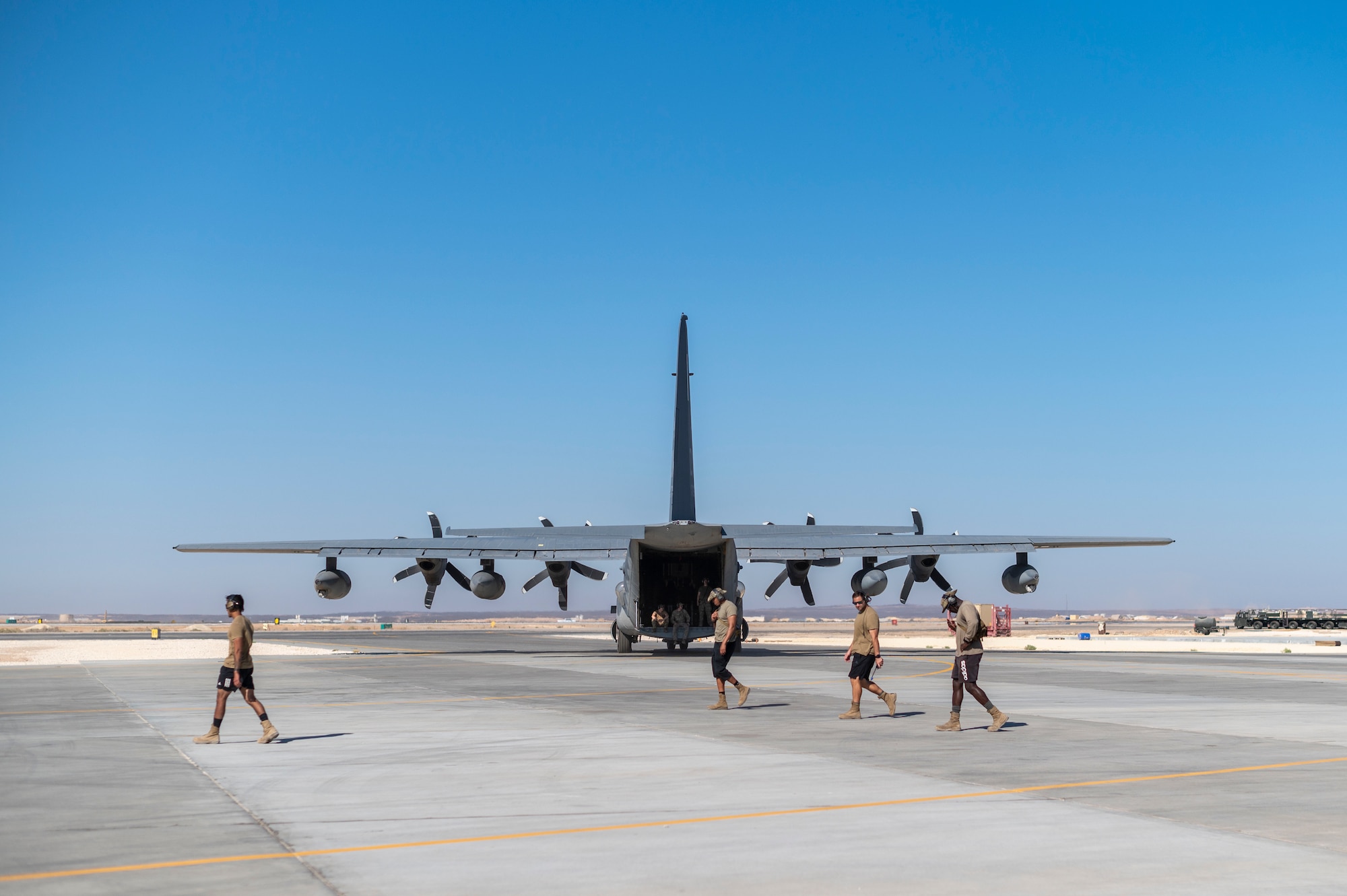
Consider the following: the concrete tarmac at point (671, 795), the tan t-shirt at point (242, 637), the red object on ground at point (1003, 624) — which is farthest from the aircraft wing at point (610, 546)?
the red object on ground at point (1003, 624)

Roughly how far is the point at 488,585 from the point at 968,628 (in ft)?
82.0

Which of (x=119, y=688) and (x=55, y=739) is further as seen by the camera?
(x=119, y=688)

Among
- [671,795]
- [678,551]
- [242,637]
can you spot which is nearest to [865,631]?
[671,795]

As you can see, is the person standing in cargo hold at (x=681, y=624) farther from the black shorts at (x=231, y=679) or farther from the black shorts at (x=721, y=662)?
the black shorts at (x=231, y=679)

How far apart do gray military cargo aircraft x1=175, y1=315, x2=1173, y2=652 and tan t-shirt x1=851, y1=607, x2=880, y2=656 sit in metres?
17.3

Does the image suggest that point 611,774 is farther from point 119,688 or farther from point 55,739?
point 119,688

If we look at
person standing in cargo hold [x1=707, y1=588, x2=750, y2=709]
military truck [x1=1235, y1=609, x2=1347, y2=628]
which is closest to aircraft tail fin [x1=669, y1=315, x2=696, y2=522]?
person standing in cargo hold [x1=707, y1=588, x2=750, y2=709]

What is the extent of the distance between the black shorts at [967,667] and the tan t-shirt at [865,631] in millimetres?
1493

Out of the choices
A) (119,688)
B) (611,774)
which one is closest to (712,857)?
(611,774)

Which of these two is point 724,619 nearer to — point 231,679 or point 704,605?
point 231,679

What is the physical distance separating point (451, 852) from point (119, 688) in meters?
19.8

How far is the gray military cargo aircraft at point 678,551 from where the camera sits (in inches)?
1452

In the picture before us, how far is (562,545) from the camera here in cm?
3769

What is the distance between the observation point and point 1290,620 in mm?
91688
